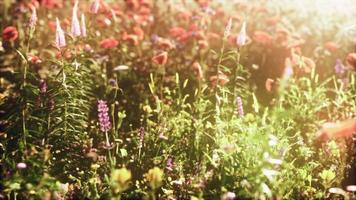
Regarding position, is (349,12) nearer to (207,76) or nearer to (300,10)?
(300,10)

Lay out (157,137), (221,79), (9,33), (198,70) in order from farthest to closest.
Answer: (9,33), (198,70), (221,79), (157,137)

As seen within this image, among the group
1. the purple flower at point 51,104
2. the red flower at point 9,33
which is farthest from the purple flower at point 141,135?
the red flower at point 9,33

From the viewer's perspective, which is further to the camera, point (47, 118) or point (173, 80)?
point (173, 80)

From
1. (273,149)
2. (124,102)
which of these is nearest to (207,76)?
(124,102)

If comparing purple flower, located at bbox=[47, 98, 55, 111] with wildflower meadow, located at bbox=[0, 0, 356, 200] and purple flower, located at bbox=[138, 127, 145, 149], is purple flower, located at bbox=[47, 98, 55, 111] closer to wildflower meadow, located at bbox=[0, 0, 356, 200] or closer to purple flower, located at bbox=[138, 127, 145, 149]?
wildflower meadow, located at bbox=[0, 0, 356, 200]

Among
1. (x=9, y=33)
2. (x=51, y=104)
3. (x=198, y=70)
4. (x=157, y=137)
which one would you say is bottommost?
(x=157, y=137)

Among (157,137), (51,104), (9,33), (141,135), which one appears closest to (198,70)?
(157,137)

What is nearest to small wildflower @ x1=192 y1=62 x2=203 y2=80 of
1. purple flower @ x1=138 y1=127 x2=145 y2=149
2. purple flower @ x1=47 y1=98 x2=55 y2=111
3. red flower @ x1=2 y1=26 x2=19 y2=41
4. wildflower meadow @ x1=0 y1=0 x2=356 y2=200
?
wildflower meadow @ x1=0 y1=0 x2=356 y2=200

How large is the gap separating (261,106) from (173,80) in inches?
35.3

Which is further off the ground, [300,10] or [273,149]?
[300,10]

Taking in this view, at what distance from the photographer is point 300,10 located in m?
7.30

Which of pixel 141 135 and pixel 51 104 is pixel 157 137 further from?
pixel 51 104

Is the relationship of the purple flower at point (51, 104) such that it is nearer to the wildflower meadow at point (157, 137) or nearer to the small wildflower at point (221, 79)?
the wildflower meadow at point (157, 137)

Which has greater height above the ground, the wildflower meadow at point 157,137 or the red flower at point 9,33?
the red flower at point 9,33
